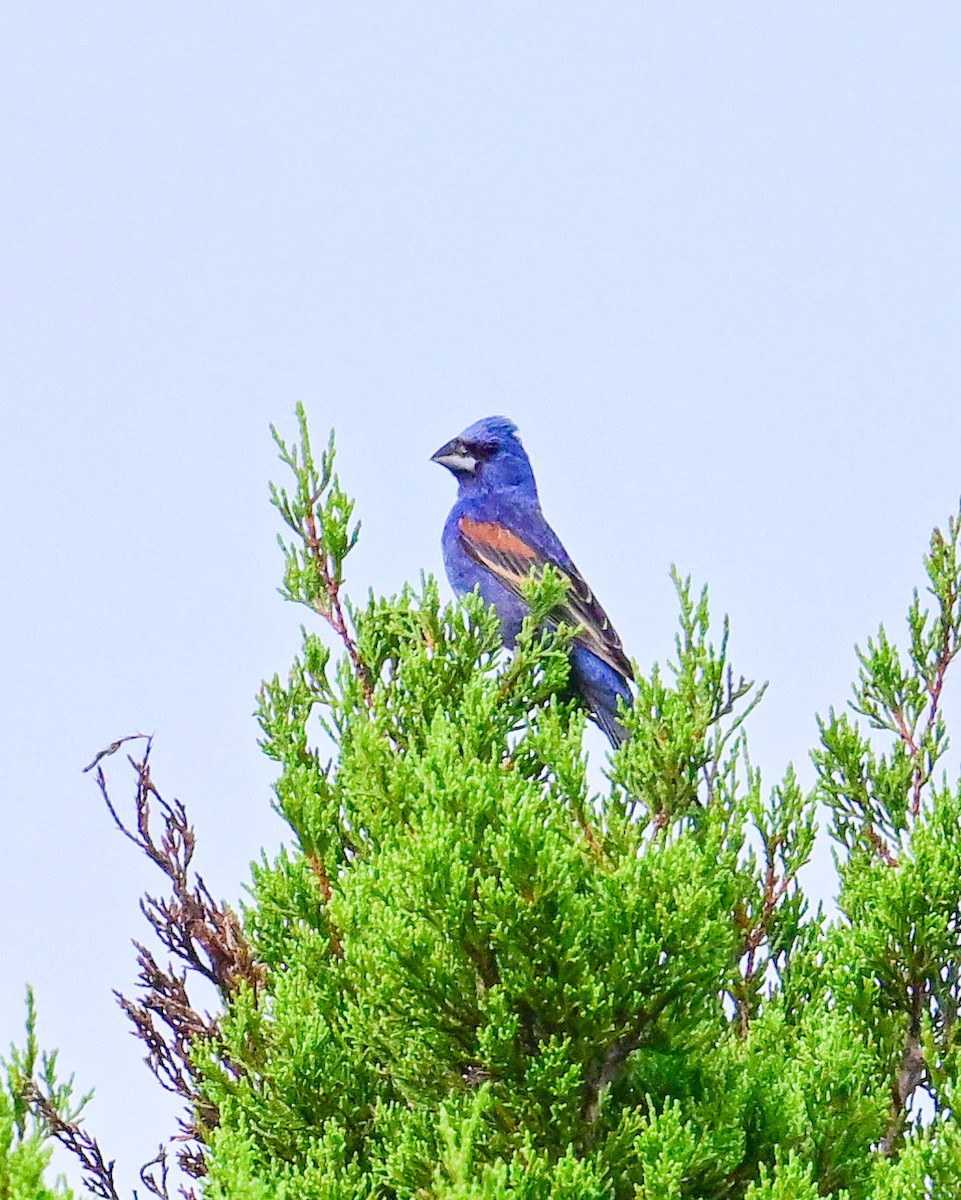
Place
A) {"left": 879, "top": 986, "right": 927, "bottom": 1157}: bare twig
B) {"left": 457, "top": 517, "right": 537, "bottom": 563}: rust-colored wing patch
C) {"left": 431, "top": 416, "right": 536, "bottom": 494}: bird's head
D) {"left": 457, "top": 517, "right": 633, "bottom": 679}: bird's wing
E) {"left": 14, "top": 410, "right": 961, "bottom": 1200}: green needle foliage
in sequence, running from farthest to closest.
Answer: {"left": 431, "top": 416, "right": 536, "bottom": 494}: bird's head
{"left": 457, "top": 517, "right": 537, "bottom": 563}: rust-colored wing patch
{"left": 457, "top": 517, "right": 633, "bottom": 679}: bird's wing
{"left": 879, "top": 986, "right": 927, "bottom": 1157}: bare twig
{"left": 14, "top": 410, "right": 961, "bottom": 1200}: green needle foliage

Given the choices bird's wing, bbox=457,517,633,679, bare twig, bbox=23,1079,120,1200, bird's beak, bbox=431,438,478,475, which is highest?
bird's beak, bbox=431,438,478,475

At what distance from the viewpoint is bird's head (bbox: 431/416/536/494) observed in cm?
802

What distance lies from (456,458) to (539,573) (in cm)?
134

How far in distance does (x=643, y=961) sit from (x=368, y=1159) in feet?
3.10

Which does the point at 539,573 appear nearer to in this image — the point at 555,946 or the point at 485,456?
the point at 485,456

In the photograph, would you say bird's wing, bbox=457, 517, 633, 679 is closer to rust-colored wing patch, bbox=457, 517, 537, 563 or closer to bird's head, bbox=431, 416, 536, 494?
rust-colored wing patch, bbox=457, 517, 537, 563

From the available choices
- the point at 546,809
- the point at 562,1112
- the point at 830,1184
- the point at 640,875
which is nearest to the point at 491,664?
the point at 546,809

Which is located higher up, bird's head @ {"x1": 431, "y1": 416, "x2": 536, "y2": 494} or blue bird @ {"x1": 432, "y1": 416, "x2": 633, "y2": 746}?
bird's head @ {"x1": 431, "y1": 416, "x2": 536, "y2": 494}

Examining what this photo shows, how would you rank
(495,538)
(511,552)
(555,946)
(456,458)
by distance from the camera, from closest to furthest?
1. (555,946)
2. (511,552)
3. (495,538)
4. (456,458)

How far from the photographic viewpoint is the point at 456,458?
8.04 meters

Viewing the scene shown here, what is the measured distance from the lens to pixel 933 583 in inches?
213

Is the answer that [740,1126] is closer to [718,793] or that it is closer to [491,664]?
[718,793]

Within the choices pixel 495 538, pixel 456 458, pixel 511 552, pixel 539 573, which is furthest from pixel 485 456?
pixel 539 573

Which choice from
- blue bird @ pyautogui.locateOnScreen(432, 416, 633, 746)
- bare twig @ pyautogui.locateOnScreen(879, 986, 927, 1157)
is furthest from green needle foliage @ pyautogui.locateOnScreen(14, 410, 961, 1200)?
blue bird @ pyautogui.locateOnScreen(432, 416, 633, 746)
